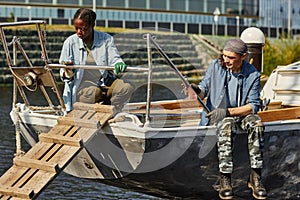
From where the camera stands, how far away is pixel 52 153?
8180mm

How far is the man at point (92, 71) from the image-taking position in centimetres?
854

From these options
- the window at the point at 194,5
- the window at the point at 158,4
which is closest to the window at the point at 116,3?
the window at the point at 158,4

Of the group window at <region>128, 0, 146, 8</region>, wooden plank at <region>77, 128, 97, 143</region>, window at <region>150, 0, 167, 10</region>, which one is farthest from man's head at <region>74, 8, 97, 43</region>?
window at <region>150, 0, 167, 10</region>

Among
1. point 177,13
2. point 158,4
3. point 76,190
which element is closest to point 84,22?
point 76,190

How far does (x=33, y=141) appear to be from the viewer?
930cm

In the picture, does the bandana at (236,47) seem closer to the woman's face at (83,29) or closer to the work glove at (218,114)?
the work glove at (218,114)

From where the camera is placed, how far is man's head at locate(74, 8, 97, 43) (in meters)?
8.46

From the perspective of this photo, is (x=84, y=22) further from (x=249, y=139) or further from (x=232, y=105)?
(x=249, y=139)

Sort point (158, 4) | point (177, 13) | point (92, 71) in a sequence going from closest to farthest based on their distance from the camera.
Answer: point (92, 71)
point (177, 13)
point (158, 4)

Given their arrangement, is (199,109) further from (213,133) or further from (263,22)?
(263,22)

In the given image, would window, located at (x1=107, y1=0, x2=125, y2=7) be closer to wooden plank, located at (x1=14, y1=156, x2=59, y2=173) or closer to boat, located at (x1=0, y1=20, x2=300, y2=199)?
boat, located at (x1=0, y1=20, x2=300, y2=199)

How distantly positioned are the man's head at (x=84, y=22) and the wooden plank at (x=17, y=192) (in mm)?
1864

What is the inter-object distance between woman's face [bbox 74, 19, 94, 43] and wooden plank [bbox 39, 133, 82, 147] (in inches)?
45.6

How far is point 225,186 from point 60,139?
71.9 inches
